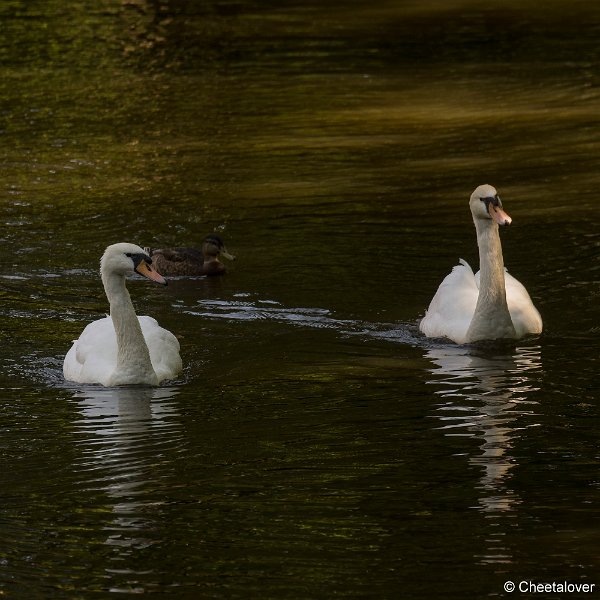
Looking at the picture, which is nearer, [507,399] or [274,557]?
[274,557]

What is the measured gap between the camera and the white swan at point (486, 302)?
1273 centimetres

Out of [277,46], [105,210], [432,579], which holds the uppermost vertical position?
[277,46]

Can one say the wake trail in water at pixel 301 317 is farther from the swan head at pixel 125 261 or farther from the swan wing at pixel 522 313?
the swan head at pixel 125 261

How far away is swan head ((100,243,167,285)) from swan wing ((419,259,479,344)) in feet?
7.68

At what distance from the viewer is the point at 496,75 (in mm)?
25406

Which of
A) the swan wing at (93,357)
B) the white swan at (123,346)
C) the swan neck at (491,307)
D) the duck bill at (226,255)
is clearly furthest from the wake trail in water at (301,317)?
the swan wing at (93,357)

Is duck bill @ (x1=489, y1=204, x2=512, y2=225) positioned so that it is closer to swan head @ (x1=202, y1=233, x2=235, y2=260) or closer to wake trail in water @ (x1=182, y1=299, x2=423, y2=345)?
wake trail in water @ (x1=182, y1=299, x2=423, y2=345)

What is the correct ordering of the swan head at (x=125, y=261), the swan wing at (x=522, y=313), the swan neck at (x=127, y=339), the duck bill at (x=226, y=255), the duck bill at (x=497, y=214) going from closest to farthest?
the swan neck at (x=127, y=339), the swan head at (x=125, y=261), the swan wing at (x=522, y=313), the duck bill at (x=497, y=214), the duck bill at (x=226, y=255)

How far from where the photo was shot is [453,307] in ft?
43.2

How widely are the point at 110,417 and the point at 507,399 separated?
2703 mm

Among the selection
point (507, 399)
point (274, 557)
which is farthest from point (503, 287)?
point (274, 557)

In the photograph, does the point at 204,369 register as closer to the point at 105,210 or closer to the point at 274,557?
the point at 274,557

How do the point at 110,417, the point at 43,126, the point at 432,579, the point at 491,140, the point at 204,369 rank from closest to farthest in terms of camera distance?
the point at 432,579, the point at 110,417, the point at 204,369, the point at 491,140, the point at 43,126

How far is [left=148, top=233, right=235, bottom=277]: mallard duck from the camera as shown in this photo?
15.3 meters
